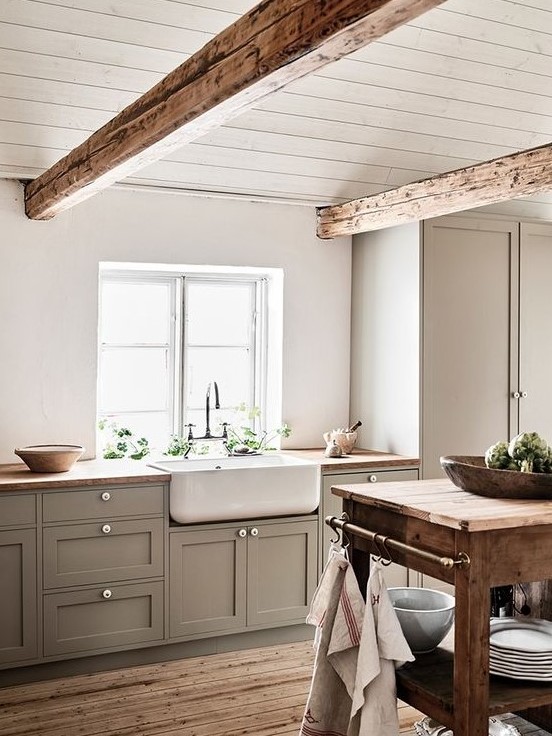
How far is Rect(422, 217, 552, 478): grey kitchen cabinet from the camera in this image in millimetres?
4582

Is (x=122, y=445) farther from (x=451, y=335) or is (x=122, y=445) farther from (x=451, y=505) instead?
(x=451, y=505)

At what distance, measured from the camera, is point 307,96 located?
12.8 feet

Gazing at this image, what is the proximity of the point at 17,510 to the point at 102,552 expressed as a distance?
439mm

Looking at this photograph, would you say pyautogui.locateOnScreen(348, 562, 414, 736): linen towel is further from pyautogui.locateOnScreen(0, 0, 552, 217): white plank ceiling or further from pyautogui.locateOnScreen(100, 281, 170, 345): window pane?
pyautogui.locateOnScreen(100, 281, 170, 345): window pane

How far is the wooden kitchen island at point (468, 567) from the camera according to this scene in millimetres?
2340

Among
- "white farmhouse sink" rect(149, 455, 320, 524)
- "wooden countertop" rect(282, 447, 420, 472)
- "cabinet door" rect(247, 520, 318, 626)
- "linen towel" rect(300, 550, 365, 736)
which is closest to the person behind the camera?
"linen towel" rect(300, 550, 365, 736)

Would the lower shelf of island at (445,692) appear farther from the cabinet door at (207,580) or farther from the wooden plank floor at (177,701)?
the cabinet door at (207,580)

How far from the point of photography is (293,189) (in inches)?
184

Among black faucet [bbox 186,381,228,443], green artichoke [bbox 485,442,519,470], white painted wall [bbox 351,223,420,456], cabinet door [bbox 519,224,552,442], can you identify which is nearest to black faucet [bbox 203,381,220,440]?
black faucet [bbox 186,381,228,443]

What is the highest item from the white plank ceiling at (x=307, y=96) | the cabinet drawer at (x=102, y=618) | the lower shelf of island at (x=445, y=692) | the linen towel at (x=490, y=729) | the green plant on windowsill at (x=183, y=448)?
the white plank ceiling at (x=307, y=96)

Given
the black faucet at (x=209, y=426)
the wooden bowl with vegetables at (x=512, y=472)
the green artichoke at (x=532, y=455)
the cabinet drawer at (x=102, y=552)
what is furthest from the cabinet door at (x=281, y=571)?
the green artichoke at (x=532, y=455)

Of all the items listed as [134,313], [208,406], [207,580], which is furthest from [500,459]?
[134,313]

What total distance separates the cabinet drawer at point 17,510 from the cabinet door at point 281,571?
1057 millimetres

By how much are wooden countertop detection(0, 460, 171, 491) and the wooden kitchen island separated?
56.1 inches
